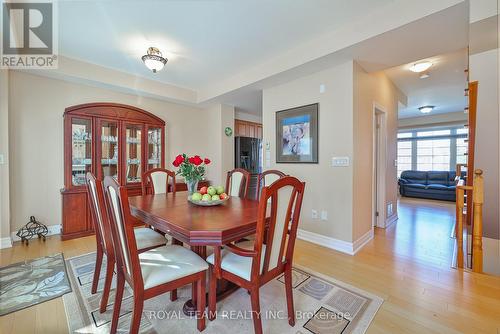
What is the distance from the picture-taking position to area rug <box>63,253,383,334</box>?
147 centimetres

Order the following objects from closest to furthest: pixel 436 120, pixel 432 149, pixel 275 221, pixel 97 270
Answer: pixel 275 221, pixel 97 270, pixel 436 120, pixel 432 149

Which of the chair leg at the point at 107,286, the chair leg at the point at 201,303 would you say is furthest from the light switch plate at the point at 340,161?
the chair leg at the point at 107,286

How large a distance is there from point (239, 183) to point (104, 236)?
1.47 metres

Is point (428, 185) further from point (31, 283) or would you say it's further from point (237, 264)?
point (31, 283)

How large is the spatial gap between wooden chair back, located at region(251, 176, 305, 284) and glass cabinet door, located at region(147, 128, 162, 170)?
3346mm

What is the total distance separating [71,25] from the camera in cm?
233

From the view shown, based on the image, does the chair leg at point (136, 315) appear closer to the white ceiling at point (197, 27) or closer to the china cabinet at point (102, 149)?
the white ceiling at point (197, 27)

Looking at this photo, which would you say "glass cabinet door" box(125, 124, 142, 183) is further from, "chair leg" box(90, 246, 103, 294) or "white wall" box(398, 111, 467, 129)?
"white wall" box(398, 111, 467, 129)

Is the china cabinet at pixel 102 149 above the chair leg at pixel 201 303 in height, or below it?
above

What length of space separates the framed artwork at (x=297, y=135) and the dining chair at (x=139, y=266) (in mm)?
2170

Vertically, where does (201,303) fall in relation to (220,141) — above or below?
below

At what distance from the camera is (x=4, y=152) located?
2.73 metres

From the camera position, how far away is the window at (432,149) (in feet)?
21.9

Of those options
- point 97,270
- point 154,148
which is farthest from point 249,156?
point 97,270
